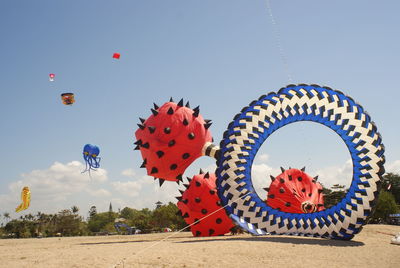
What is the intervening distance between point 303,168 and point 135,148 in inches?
371

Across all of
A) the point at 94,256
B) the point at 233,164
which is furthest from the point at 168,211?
the point at 94,256

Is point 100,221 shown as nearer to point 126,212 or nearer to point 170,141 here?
point 126,212

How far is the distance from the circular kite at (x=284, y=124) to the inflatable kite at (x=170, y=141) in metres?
1.25

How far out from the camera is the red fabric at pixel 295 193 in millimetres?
15773

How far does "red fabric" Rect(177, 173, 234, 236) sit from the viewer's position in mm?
16453

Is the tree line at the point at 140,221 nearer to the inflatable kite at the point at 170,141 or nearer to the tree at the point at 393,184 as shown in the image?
the tree at the point at 393,184

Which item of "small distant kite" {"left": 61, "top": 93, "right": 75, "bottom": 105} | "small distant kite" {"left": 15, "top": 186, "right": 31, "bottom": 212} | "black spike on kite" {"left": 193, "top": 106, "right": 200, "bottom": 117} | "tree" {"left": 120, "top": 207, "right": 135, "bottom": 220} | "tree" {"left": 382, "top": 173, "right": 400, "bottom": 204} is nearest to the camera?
"black spike on kite" {"left": 193, "top": 106, "right": 200, "bottom": 117}

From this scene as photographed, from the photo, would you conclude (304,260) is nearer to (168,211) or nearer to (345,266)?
(345,266)

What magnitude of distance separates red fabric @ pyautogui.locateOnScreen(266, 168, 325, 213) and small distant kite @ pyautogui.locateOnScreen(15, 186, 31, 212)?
31.9 meters

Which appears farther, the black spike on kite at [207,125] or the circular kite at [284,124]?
the black spike on kite at [207,125]

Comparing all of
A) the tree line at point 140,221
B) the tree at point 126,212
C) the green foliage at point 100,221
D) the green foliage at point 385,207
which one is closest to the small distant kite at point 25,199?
the tree line at point 140,221

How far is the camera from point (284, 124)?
13.4 metres

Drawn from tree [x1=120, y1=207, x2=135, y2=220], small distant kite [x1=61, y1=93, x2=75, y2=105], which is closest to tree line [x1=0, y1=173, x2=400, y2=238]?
small distant kite [x1=61, y1=93, x2=75, y2=105]

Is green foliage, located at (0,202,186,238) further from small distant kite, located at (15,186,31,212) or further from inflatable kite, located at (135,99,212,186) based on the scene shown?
inflatable kite, located at (135,99,212,186)
